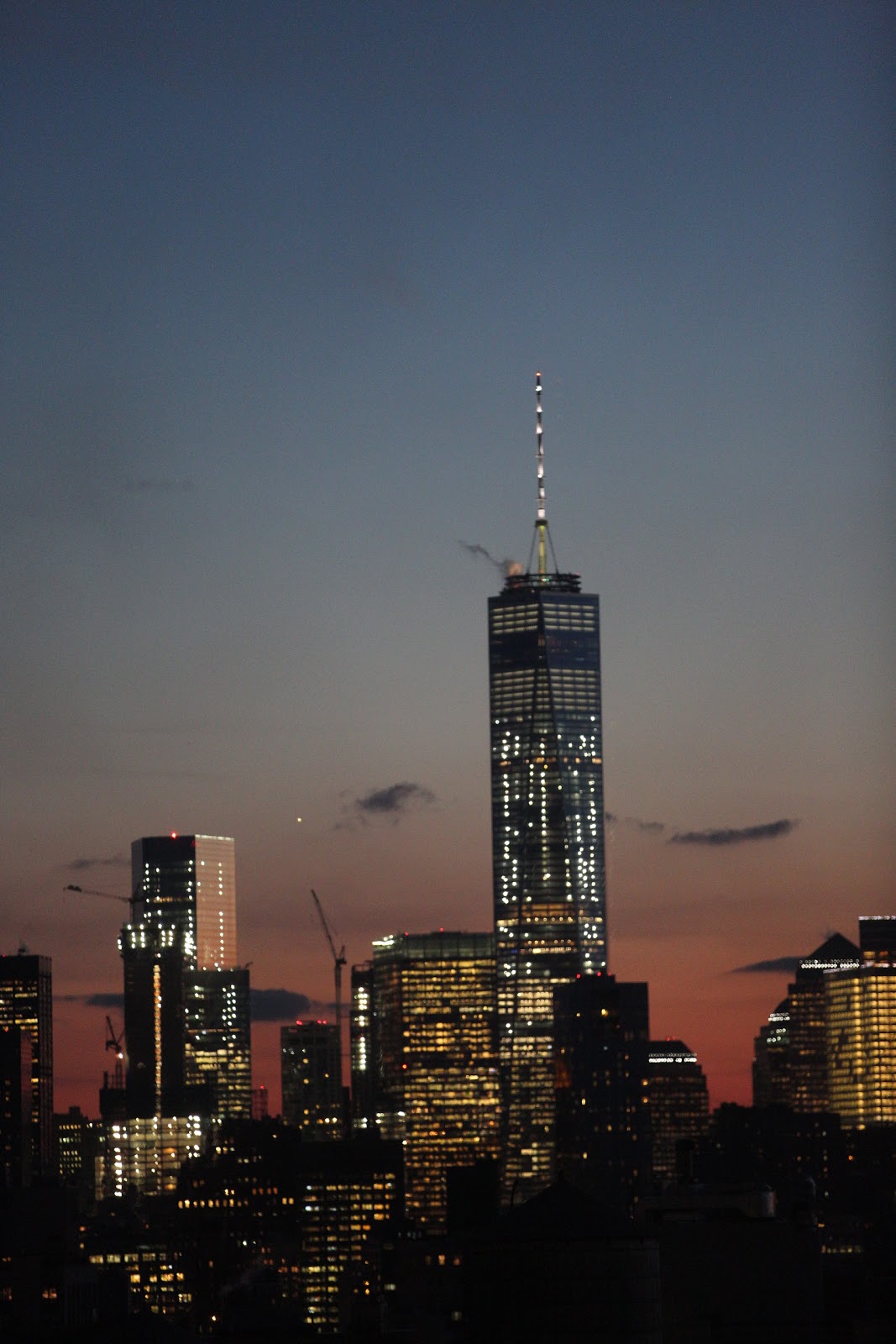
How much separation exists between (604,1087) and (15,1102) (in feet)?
157

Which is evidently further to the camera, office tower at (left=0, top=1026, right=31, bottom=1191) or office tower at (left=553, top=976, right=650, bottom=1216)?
office tower at (left=553, top=976, right=650, bottom=1216)

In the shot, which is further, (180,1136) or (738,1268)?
(180,1136)

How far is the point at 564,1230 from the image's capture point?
22781 millimetres

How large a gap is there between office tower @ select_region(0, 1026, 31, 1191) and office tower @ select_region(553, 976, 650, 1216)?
36.4 metres

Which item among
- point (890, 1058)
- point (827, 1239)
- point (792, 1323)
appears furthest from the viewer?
point (890, 1058)

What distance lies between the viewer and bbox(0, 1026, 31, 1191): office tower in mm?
157625

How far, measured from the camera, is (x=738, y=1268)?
102 ft

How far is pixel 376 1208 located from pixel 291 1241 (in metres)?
5.01

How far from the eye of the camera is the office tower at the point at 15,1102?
157625 mm

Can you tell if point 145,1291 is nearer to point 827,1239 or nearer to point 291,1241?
point 827,1239

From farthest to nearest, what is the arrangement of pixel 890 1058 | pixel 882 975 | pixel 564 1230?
pixel 882 975 < pixel 890 1058 < pixel 564 1230

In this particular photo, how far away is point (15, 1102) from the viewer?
163 metres

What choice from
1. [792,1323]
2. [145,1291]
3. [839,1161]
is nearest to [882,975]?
[839,1161]

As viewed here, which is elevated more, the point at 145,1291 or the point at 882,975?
the point at 882,975
